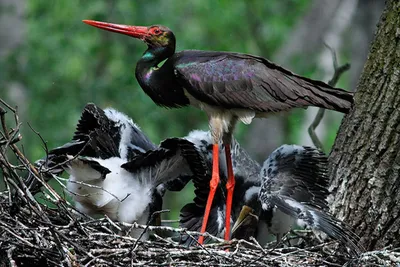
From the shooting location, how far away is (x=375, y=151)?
5539 mm

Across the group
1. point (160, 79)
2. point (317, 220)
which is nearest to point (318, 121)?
point (160, 79)

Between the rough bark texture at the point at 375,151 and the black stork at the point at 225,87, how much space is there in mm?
202

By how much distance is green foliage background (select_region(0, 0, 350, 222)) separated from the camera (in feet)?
44.1

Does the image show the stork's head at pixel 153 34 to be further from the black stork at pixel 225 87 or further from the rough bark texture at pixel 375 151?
the rough bark texture at pixel 375 151

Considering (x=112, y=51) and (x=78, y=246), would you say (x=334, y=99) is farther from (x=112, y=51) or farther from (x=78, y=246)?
(x=112, y=51)

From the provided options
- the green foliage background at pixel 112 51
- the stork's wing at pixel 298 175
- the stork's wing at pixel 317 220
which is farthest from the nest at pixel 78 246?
the green foliage background at pixel 112 51

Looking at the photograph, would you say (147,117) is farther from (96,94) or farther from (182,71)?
(182,71)

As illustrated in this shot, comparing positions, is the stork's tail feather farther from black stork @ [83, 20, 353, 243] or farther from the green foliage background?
the green foliage background

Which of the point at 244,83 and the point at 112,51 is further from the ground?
the point at 244,83

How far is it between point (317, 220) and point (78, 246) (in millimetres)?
1470

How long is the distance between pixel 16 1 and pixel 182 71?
883cm

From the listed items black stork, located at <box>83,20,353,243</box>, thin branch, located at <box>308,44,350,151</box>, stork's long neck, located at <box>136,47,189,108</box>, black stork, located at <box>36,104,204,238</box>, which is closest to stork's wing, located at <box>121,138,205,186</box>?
black stork, located at <box>36,104,204,238</box>

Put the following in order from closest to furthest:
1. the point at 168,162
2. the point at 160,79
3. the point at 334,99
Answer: the point at 334,99 → the point at 168,162 → the point at 160,79

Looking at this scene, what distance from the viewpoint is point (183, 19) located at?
57.7ft
